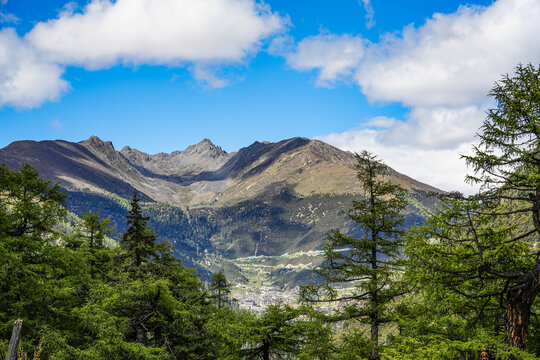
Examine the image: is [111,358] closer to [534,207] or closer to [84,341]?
[84,341]

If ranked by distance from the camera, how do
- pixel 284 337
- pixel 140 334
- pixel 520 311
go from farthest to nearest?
1. pixel 140 334
2. pixel 284 337
3. pixel 520 311

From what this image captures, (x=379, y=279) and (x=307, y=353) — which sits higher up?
(x=379, y=279)

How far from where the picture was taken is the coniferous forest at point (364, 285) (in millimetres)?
9594

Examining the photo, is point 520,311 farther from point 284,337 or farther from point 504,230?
point 284,337

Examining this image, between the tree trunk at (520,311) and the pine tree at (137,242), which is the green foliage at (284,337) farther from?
the pine tree at (137,242)

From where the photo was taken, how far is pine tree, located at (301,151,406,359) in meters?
18.0

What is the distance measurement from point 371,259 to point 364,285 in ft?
5.56

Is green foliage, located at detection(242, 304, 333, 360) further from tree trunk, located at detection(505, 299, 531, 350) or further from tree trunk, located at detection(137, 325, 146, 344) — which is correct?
tree trunk, located at detection(505, 299, 531, 350)

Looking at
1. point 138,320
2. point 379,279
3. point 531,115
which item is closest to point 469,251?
point 531,115

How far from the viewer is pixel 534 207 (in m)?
9.12

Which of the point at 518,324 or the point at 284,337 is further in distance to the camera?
the point at 284,337

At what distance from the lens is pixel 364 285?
18.0 m

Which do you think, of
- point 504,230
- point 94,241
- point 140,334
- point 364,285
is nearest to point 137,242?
point 140,334

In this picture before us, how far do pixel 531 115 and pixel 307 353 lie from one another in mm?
13073
